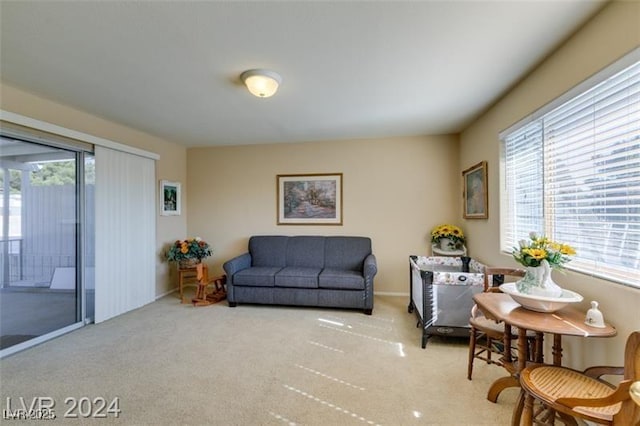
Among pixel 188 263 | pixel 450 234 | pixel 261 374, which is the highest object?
pixel 450 234

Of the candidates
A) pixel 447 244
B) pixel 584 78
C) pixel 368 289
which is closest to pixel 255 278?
pixel 368 289

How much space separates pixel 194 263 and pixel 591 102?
14.9 feet

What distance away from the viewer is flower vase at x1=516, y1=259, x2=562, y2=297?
1.66 m

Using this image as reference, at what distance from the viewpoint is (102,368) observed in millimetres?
2340

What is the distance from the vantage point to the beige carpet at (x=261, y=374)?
1.82m

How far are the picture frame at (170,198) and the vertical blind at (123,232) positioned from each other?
0.23 metres

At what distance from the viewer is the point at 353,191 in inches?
177

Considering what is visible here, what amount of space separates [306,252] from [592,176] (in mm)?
3320

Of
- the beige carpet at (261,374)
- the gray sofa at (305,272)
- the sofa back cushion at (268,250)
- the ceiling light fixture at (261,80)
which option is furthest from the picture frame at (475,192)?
the sofa back cushion at (268,250)

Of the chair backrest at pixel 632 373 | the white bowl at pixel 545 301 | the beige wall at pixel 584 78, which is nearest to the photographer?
the chair backrest at pixel 632 373

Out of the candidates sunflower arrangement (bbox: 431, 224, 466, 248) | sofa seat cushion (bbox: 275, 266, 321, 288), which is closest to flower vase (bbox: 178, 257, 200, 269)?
sofa seat cushion (bbox: 275, 266, 321, 288)

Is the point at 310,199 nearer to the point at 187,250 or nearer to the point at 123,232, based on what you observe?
the point at 187,250

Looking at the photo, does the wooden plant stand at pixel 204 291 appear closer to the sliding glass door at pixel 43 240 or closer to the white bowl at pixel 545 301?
the sliding glass door at pixel 43 240

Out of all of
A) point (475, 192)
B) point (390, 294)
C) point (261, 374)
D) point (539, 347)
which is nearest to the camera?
point (539, 347)
